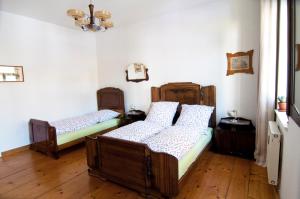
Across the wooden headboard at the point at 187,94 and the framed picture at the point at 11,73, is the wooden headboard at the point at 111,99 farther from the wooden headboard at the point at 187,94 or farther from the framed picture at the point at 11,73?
the framed picture at the point at 11,73

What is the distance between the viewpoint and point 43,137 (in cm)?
320

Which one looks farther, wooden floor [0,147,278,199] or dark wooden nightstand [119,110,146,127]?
dark wooden nightstand [119,110,146,127]

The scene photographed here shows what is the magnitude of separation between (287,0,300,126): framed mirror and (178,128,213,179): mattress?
113 cm

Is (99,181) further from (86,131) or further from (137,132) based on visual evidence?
(86,131)

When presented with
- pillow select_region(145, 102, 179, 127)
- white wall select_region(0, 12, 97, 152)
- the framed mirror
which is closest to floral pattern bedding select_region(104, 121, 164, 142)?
pillow select_region(145, 102, 179, 127)

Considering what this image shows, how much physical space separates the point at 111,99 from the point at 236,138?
9.97 ft

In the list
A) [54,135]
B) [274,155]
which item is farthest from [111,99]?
[274,155]

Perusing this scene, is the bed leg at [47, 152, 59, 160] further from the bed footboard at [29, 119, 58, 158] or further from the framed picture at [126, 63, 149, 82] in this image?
the framed picture at [126, 63, 149, 82]

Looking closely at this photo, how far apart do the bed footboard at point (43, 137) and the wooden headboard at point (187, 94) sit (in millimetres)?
2066

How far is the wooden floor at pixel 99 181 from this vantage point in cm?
204

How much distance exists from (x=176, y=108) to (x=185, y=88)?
1.57 feet

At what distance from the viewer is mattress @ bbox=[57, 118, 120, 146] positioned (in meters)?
3.15

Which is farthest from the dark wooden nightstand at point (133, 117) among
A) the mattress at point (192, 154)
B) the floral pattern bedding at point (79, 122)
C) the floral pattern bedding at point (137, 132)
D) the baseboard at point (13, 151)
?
the baseboard at point (13, 151)

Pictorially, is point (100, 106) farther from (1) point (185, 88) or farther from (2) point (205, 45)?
(2) point (205, 45)
